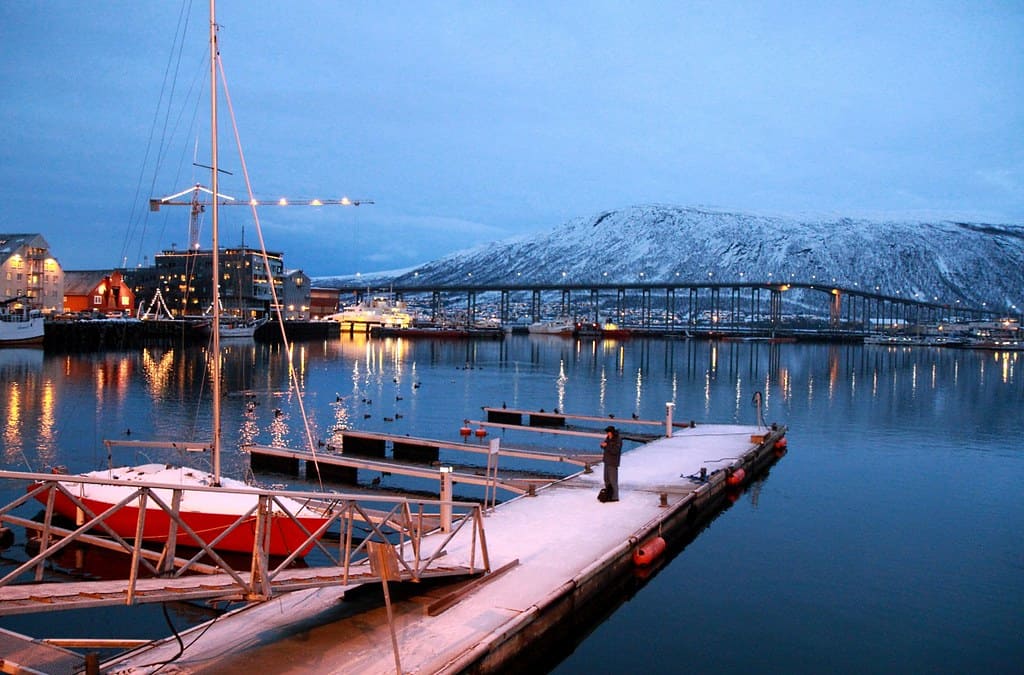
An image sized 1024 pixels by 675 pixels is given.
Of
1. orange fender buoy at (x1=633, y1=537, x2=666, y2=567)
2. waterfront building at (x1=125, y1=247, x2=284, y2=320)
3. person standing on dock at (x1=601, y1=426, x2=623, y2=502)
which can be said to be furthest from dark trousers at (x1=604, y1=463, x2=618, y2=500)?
waterfront building at (x1=125, y1=247, x2=284, y2=320)

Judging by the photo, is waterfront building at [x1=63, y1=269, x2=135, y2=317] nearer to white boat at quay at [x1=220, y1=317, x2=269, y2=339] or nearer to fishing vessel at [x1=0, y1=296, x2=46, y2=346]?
white boat at quay at [x1=220, y1=317, x2=269, y2=339]

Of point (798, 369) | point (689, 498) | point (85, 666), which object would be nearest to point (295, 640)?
point (85, 666)

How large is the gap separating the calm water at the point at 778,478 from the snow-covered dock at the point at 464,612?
3.97 ft

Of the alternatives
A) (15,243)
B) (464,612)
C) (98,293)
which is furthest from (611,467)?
(98,293)

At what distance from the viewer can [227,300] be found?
16288 centimetres

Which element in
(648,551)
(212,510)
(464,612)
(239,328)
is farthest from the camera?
(239,328)

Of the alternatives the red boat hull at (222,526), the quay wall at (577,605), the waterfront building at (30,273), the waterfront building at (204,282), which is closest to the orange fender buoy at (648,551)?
the quay wall at (577,605)

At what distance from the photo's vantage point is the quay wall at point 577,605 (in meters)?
11.3

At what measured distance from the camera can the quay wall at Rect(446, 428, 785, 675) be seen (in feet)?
37.1

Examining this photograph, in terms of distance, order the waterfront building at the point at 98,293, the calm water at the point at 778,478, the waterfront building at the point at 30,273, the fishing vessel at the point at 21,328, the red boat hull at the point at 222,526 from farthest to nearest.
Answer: the waterfront building at the point at 98,293 → the waterfront building at the point at 30,273 → the fishing vessel at the point at 21,328 → the red boat hull at the point at 222,526 → the calm water at the point at 778,478

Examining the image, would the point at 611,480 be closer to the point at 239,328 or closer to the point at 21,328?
the point at 21,328

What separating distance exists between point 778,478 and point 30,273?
115869 millimetres

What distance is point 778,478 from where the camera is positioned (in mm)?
29188

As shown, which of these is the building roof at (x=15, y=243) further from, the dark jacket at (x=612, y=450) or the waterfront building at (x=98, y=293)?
the dark jacket at (x=612, y=450)
